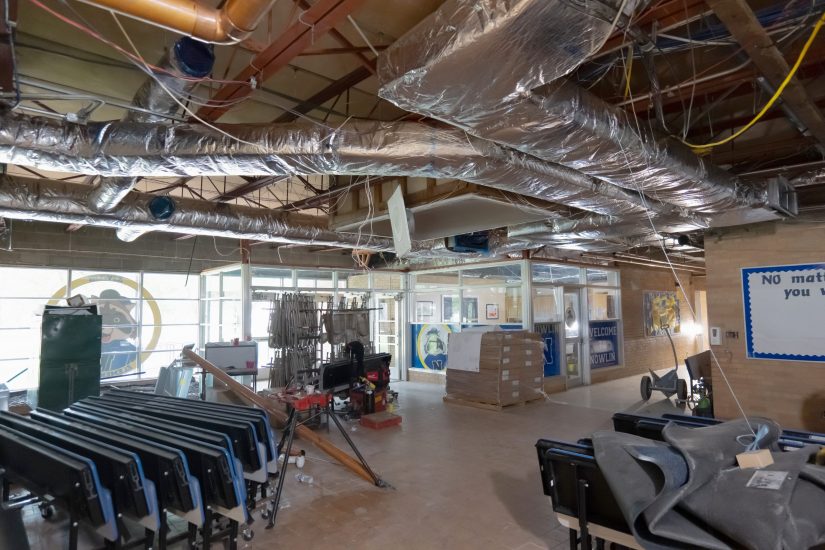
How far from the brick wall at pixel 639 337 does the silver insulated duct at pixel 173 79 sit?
931 centimetres

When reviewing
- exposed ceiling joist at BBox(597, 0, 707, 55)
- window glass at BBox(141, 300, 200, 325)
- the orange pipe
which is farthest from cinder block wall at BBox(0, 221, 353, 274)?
exposed ceiling joist at BBox(597, 0, 707, 55)

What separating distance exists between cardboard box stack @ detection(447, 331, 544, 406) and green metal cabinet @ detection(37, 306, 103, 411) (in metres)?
5.33

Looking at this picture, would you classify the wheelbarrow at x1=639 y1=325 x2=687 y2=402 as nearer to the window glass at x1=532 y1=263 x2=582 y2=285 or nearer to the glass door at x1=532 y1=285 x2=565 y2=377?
Result: the glass door at x1=532 y1=285 x2=565 y2=377

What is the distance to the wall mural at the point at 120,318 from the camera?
10.1m

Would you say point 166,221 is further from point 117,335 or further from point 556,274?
point 556,274

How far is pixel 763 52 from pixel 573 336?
7.81 m

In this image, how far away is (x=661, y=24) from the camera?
2.55 meters

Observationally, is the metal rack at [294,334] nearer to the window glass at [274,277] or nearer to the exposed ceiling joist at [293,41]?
the window glass at [274,277]

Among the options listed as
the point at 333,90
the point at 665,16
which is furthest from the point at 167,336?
the point at 665,16

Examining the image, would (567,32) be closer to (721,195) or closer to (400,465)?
(721,195)

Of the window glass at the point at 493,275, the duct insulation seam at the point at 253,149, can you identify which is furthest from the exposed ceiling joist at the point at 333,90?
the window glass at the point at 493,275

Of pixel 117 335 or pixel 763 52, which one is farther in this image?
pixel 117 335

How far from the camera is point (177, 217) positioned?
532 centimetres

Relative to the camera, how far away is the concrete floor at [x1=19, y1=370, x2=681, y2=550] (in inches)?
130
